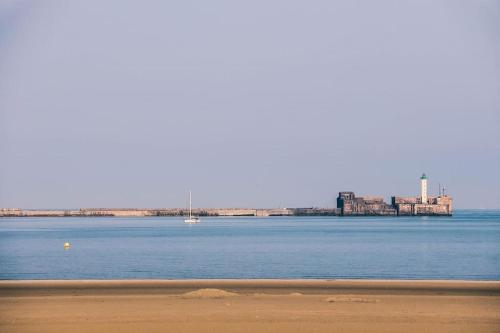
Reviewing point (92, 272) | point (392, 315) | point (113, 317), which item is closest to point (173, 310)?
point (113, 317)

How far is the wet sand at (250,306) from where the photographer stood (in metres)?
Result: 16.8

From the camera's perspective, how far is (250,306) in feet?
65.3

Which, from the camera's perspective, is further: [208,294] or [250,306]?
[208,294]

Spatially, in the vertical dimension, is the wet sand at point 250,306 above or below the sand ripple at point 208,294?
below

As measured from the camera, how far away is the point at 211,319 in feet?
58.1

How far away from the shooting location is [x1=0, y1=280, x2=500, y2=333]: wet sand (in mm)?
16781

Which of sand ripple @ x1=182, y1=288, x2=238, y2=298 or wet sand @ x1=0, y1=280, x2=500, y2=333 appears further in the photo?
sand ripple @ x1=182, y1=288, x2=238, y2=298

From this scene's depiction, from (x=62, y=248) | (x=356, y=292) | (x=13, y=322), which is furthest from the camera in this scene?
(x=62, y=248)

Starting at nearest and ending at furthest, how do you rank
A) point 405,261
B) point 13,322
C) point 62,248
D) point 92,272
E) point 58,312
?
point 13,322 < point 58,312 < point 92,272 < point 405,261 < point 62,248

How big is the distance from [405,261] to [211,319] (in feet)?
130

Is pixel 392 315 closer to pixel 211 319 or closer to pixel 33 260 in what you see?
pixel 211 319

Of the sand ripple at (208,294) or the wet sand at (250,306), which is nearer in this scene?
the wet sand at (250,306)

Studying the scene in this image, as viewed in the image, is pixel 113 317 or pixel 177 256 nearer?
pixel 113 317

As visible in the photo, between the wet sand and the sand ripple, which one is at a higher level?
the sand ripple
